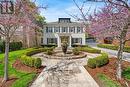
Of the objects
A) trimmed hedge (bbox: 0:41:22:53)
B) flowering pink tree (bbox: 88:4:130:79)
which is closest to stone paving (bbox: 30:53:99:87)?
flowering pink tree (bbox: 88:4:130:79)

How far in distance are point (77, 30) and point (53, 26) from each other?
5642mm

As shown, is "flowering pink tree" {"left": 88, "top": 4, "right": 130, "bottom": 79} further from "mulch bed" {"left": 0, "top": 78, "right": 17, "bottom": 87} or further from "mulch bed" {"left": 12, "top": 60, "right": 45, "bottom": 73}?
"mulch bed" {"left": 0, "top": 78, "right": 17, "bottom": 87}

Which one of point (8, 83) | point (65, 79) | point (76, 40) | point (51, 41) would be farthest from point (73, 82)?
point (51, 41)

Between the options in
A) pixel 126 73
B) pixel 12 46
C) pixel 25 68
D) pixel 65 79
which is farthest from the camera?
pixel 12 46

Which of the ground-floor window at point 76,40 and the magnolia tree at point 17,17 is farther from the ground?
the magnolia tree at point 17,17

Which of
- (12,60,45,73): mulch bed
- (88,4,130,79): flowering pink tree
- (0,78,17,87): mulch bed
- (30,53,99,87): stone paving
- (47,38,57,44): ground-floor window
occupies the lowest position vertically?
(0,78,17,87): mulch bed

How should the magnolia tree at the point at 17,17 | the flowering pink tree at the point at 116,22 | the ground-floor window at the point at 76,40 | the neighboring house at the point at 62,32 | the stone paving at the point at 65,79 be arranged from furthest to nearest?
1. the ground-floor window at the point at 76,40
2. the neighboring house at the point at 62,32
3. the flowering pink tree at the point at 116,22
4. the magnolia tree at the point at 17,17
5. the stone paving at the point at 65,79

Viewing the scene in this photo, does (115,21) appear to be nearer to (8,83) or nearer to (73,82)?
(73,82)

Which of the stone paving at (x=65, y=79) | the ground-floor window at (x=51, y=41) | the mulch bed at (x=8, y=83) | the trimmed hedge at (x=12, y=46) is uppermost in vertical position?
the ground-floor window at (x=51, y=41)

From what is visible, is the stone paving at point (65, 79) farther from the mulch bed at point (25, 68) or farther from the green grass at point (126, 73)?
the green grass at point (126, 73)

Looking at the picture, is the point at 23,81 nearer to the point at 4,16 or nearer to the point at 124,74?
the point at 4,16

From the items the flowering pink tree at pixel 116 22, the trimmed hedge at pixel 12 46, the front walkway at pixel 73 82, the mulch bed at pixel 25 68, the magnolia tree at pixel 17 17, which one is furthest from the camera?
the trimmed hedge at pixel 12 46

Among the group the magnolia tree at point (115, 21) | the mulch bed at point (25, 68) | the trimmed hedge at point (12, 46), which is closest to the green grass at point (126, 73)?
the magnolia tree at point (115, 21)

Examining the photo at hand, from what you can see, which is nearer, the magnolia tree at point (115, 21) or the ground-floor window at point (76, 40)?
the magnolia tree at point (115, 21)
